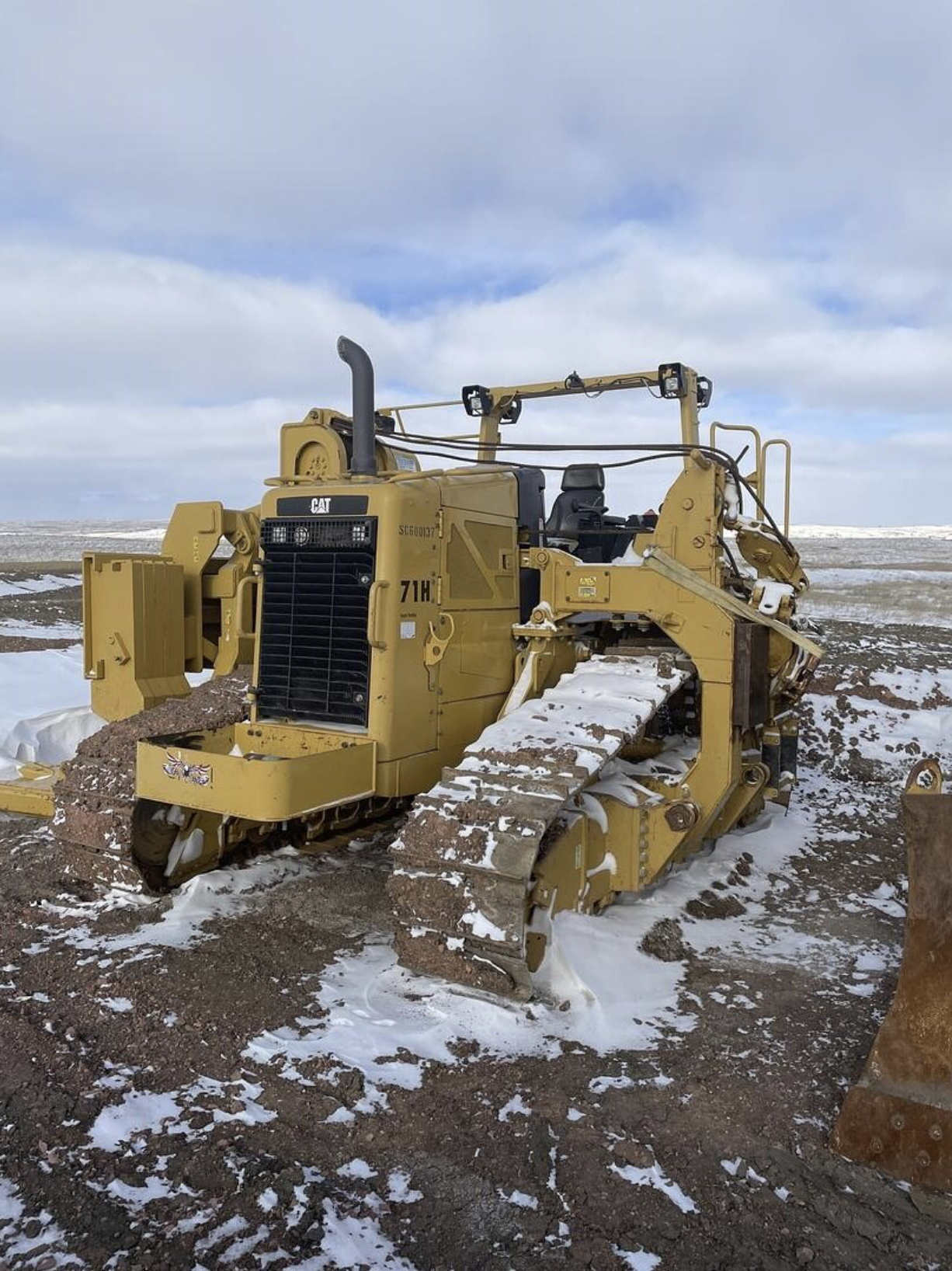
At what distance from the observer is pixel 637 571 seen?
6094mm

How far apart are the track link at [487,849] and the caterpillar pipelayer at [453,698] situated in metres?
0.01

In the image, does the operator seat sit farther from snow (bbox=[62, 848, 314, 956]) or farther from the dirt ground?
snow (bbox=[62, 848, 314, 956])

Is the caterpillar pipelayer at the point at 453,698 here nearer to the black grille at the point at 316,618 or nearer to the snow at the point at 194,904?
the black grille at the point at 316,618

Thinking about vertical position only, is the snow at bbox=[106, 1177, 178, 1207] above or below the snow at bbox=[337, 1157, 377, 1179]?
above

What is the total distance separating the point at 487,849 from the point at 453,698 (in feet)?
5.24

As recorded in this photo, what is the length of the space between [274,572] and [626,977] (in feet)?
10.1

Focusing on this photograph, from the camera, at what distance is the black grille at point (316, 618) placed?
5.43 meters

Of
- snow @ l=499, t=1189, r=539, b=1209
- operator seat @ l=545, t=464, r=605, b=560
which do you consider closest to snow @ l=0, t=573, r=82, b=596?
operator seat @ l=545, t=464, r=605, b=560

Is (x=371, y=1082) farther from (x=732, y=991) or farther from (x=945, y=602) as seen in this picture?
(x=945, y=602)

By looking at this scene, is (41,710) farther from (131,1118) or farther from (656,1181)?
(656,1181)

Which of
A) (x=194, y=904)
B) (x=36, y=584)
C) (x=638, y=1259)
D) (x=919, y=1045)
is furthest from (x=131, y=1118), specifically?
(x=36, y=584)

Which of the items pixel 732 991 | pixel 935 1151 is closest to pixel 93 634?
pixel 732 991

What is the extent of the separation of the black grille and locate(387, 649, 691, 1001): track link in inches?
37.6

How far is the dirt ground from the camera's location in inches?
121
